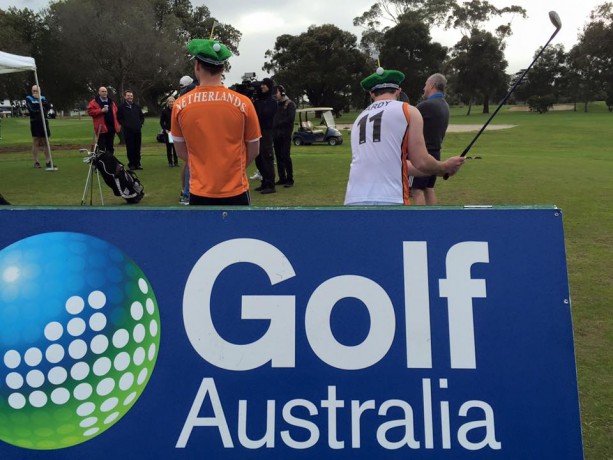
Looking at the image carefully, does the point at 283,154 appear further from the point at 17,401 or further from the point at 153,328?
the point at 17,401

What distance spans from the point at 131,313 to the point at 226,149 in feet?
5.53

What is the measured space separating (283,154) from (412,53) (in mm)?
61789

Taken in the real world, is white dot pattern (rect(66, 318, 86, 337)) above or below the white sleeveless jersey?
below

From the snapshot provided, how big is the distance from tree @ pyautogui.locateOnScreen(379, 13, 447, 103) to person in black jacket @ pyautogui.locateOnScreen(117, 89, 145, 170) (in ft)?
179

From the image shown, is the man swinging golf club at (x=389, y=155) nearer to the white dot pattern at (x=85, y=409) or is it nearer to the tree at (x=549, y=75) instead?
the white dot pattern at (x=85, y=409)

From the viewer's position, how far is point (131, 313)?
259cm

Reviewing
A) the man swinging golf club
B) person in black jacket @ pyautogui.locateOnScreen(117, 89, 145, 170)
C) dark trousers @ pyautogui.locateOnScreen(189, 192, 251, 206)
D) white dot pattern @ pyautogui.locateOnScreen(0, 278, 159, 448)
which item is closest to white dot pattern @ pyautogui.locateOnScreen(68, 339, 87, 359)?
white dot pattern @ pyautogui.locateOnScreen(0, 278, 159, 448)

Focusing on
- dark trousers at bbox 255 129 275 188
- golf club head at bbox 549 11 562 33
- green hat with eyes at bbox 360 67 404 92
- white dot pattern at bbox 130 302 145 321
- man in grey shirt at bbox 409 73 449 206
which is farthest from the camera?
dark trousers at bbox 255 129 275 188

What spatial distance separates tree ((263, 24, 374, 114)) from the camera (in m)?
64.9

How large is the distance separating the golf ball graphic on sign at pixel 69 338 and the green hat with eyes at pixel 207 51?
1.84 m

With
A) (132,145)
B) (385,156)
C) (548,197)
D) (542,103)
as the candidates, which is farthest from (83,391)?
(542,103)

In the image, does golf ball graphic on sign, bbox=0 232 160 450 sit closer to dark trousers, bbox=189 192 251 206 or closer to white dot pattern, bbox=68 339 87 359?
white dot pattern, bbox=68 339 87 359

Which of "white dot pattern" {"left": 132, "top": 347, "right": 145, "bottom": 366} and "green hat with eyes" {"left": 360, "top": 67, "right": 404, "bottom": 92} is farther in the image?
"green hat with eyes" {"left": 360, "top": 67, "right": 404, "bottom": 92}

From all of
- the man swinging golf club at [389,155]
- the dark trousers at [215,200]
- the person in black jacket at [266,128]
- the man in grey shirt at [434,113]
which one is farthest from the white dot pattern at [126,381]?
the person in black jacket at [266,128]
